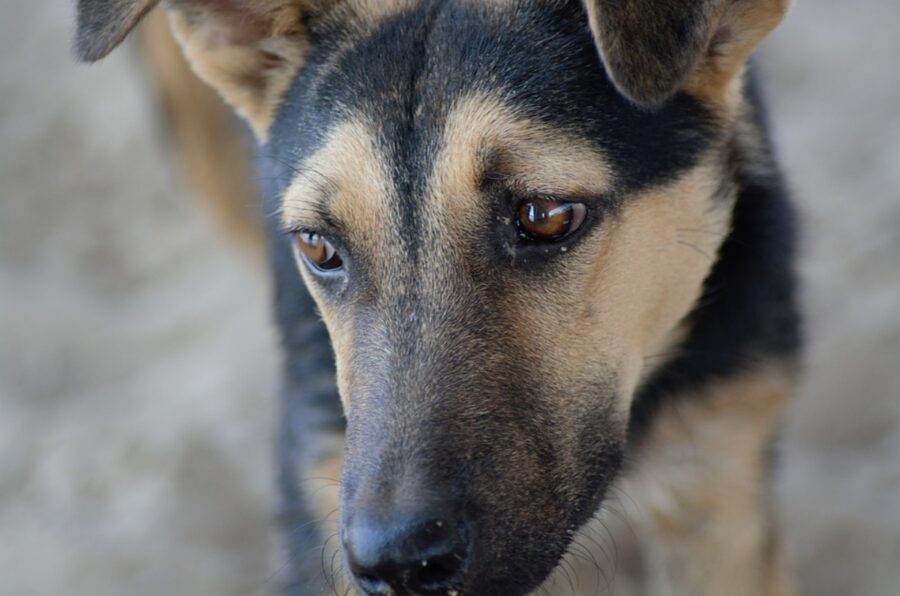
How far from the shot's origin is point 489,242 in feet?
9.63

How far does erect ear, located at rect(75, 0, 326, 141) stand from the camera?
11.5ft

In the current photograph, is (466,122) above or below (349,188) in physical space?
above

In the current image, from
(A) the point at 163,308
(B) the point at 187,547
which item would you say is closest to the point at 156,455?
(B) the point at 187,547

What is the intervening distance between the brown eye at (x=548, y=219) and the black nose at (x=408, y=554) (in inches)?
30.3

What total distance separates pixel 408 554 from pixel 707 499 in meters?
1.79

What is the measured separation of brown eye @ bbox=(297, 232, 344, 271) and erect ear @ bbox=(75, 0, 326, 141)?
0.56 meters

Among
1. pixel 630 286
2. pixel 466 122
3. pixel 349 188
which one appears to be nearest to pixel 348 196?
pixel 349 188

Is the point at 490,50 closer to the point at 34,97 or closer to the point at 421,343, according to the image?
the point at 421,343

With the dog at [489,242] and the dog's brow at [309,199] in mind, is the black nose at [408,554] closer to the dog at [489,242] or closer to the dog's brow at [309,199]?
the dog at [489,242]

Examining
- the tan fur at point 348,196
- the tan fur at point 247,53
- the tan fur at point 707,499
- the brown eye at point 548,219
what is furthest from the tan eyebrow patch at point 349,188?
the tan fur at point 707,499

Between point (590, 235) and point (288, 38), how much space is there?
115 centimetres

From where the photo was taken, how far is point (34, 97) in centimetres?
784

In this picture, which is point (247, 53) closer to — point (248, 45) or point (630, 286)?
point (248, 45)

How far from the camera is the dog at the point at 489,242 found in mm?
2752
